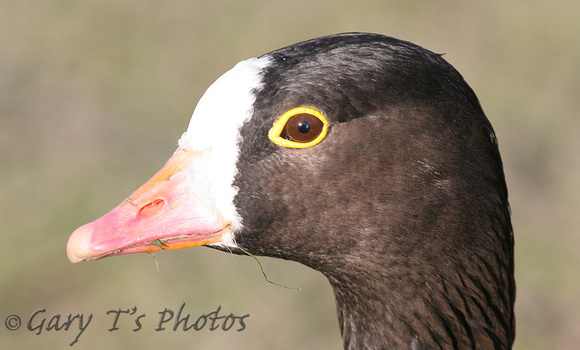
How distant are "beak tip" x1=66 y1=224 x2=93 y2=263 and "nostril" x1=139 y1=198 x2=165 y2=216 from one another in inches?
9.7

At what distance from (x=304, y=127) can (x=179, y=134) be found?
17.6 feet

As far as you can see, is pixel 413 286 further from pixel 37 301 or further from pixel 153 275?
pixel 37 301

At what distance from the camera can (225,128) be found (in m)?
3.13

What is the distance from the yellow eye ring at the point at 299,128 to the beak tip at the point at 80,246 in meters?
0.90

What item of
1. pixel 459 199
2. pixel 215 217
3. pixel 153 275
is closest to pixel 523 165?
pixel 153 275

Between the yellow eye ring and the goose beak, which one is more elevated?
the yellow eye ring

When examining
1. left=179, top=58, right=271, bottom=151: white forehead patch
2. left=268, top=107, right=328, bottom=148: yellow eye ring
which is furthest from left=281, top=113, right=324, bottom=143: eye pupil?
left=179, top=58, right=271, bottom=151: white forehead patch

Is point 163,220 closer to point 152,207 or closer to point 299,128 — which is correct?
point 152,207

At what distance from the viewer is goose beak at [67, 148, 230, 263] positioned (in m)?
3.15

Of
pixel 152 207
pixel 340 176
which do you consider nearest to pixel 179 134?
pixel 152 207

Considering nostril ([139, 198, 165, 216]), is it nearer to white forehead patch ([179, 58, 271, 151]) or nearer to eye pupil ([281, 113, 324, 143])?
white forehead patch ([179, 58, 271, 151])

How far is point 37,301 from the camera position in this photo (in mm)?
6594

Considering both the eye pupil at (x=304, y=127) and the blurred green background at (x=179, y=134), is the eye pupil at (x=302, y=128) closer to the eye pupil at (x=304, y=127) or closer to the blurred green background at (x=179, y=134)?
the eye pupil at (x=304, y=127)

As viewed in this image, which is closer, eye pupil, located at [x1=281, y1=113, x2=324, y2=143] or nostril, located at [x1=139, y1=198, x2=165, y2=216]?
eye pupil, located at [x1=281, y1=113, x2=324, y2=143]
